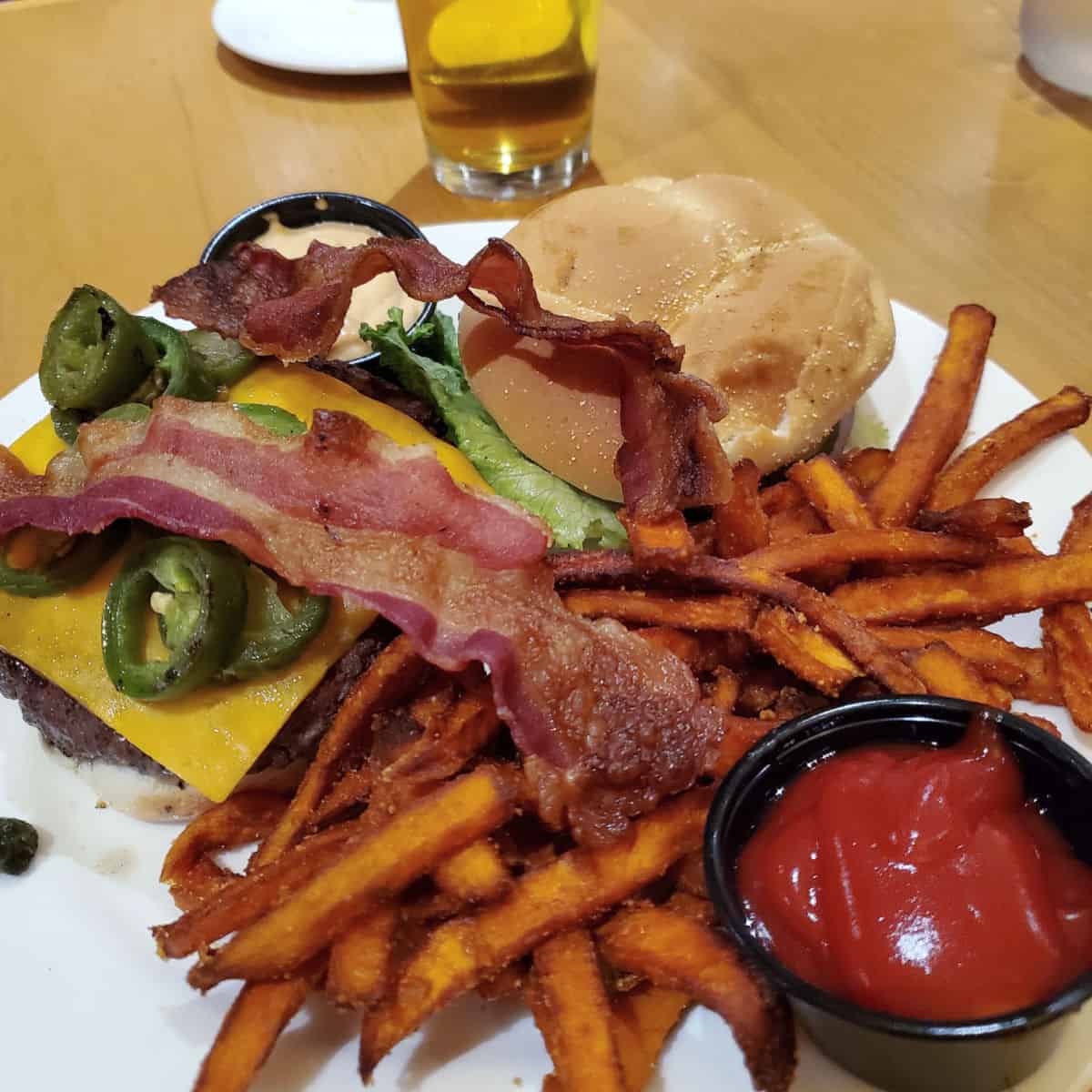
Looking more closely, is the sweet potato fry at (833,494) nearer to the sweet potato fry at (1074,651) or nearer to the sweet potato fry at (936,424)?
the sweet potato fry at (936,424)

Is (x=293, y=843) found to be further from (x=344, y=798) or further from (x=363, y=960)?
(x=363, y=960)

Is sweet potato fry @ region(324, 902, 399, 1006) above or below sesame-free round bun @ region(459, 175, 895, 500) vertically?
below

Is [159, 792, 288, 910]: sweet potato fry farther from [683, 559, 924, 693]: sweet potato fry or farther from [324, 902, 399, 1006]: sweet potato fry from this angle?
[683, 559, 924, 693]: sweet potato fry

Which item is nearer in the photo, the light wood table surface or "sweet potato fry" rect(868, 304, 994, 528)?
"sweet potato fry" rect(868, 304, 994, 528)

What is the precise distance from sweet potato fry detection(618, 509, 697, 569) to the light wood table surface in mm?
1339

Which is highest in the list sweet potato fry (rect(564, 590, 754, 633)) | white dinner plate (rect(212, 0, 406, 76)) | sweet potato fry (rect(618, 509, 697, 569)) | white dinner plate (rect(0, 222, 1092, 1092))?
white dinner plate (rect(212, 0, 406, 76))

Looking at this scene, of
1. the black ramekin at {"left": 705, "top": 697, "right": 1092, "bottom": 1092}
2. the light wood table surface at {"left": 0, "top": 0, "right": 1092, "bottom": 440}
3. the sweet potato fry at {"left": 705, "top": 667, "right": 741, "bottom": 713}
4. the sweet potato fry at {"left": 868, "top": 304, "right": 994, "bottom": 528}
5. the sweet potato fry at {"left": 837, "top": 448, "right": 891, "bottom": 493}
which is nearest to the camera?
the black ramekin at {"left": 705, "top": 697, "right": 1092, "bottom": 1092}

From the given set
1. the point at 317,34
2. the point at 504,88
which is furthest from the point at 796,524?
the point at 317,34

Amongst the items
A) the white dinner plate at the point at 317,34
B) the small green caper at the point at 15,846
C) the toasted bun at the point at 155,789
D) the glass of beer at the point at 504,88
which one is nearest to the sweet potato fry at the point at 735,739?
the toasted bun at the point at 155,789

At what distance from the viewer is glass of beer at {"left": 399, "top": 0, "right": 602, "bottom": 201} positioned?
2.72 metres

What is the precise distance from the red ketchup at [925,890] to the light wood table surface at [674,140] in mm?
1581

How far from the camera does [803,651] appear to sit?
4.99 feet

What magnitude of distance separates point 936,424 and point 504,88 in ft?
5.43

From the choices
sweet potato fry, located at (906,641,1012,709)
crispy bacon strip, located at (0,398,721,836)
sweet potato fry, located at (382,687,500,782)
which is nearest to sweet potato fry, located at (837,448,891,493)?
sweet potato fry, located at (906,641,1012,709)
